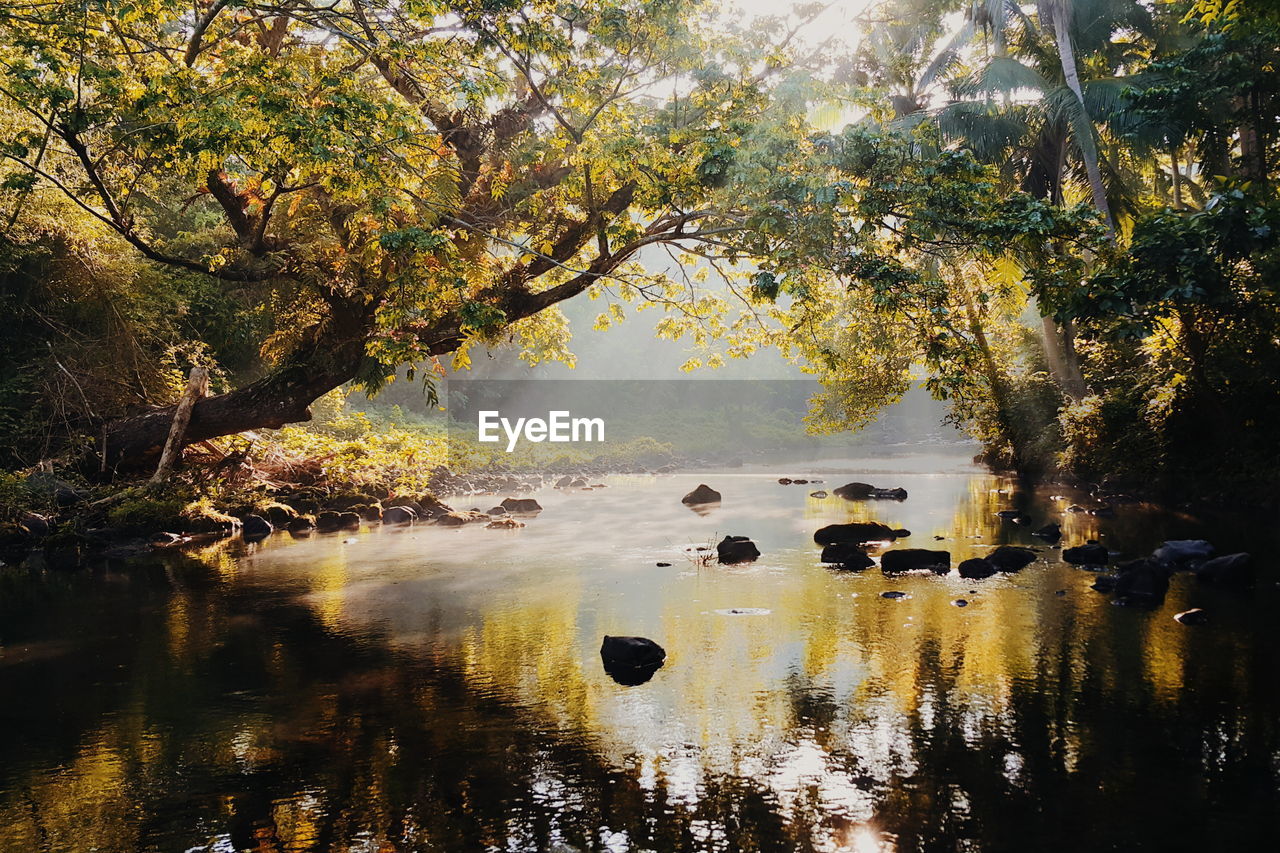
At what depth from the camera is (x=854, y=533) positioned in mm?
17172

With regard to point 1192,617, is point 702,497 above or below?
above

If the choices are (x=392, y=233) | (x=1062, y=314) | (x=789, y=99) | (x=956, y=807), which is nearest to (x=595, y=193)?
(x=789, y=99)

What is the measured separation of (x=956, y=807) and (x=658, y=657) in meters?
4.00

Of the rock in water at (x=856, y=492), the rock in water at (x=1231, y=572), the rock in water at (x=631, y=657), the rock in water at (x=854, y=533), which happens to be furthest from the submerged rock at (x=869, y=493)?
the rock in water at (x=631, y=657)

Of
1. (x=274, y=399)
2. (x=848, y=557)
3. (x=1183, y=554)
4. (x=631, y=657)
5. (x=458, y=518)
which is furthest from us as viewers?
(x=458, y=518)

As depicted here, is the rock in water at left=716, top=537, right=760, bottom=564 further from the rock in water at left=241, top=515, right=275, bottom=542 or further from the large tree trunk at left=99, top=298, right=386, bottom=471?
the rock in water at left=241, top=515, right=275, bottom=542

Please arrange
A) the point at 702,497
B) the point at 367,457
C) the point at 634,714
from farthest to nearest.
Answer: the point at 702,497 < the point at 367,457 < the point at 634,714

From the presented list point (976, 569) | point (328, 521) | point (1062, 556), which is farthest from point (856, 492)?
point (328, 521)

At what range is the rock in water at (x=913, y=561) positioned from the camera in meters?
14.0

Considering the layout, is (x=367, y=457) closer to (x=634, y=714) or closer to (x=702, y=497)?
(x=702, y=497)

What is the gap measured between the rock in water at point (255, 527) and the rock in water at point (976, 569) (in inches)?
559

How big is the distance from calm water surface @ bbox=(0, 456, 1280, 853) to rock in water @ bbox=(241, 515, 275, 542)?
203 inches

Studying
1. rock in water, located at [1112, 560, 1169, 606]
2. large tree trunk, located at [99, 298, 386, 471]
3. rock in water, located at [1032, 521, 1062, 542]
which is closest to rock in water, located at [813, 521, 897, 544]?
rock in water, located at [1032, 521, 1062, 542]

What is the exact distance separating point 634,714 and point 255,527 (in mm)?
14835
